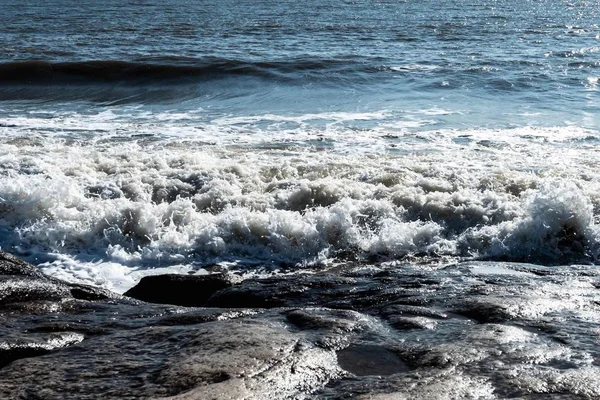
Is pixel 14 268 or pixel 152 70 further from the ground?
pixel 14 268

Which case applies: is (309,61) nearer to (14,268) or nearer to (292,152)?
(292,152)

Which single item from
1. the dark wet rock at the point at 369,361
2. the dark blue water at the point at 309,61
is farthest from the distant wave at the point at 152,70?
the dark wet rock at the point at 369,361

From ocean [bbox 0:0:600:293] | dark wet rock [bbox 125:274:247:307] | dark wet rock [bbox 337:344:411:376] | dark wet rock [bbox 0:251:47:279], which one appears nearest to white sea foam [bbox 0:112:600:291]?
ocean [bbox 0:0:600:293]

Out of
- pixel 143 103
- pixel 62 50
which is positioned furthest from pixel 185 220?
pixel 62 50

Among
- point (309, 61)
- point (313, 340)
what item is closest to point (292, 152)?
point (313, 340)

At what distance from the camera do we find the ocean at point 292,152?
26.3 feet

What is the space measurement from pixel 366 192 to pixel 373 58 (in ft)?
44.5

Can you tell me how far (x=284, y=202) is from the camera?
30.1 feet

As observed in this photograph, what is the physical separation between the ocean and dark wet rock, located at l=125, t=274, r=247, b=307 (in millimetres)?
1166

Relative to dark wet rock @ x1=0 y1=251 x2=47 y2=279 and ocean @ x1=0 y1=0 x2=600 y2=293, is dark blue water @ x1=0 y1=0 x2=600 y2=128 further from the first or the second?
dark wet rock @ x1=0 y1=251 x2=47 y2=279

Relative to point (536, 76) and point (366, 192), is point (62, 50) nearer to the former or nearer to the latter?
point (536, 76)

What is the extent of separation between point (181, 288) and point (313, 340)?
2318 mm

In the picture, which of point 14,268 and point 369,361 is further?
point 14,268

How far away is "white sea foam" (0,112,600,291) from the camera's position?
7.93 m
